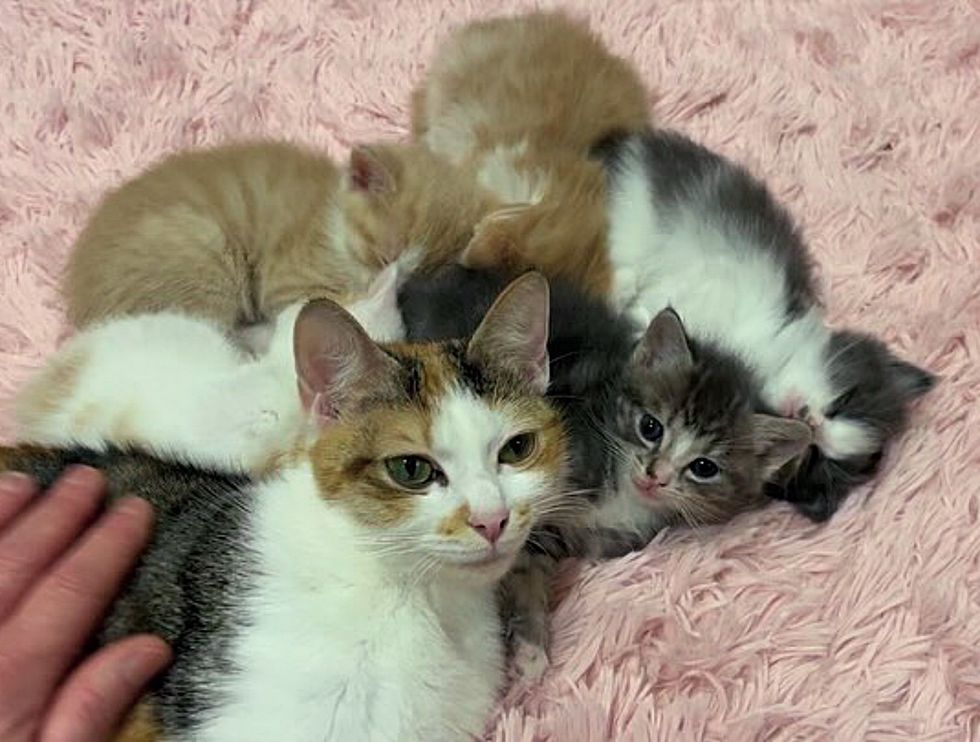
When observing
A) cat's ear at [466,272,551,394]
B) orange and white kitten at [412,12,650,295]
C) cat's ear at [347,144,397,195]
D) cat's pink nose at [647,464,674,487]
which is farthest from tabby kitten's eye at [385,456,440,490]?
cat's ear at [347,144,397,195]

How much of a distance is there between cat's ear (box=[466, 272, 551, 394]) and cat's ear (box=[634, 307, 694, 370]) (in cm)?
23

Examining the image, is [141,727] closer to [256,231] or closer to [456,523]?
[456,523]

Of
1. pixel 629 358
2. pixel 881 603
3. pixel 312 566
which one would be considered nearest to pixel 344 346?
pixel 312 566

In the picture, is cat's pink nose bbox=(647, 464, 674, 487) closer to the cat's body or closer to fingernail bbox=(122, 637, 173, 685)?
the cat's body

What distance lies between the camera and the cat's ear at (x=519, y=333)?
1.02 m

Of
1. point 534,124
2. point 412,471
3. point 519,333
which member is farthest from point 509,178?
point 412,471

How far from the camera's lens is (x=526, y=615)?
3.81ft

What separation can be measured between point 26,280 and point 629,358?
86 cm

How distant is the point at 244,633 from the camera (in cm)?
100

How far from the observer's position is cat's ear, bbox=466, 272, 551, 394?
1021 mm

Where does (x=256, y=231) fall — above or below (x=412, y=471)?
below

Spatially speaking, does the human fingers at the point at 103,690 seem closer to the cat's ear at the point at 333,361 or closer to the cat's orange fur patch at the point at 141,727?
the cat's orange fur patch at the point at 141,727

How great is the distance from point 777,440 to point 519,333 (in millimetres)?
380

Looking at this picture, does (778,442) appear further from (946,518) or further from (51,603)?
(51,603)
